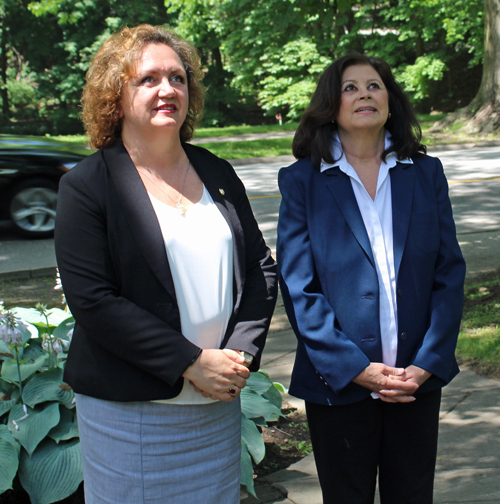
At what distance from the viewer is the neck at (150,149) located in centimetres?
218

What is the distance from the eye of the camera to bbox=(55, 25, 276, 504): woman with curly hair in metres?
1.98

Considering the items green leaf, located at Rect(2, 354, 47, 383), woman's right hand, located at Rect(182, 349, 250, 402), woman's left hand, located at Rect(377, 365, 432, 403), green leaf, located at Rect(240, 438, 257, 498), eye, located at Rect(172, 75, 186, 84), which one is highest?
eye, located at Rect(172, 75, 186, 84)

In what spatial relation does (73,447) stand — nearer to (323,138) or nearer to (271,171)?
(323,138)

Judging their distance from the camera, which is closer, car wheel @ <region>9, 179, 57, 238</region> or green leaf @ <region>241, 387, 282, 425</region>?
green leaf @ <region>241, 387, 282, 425</region>

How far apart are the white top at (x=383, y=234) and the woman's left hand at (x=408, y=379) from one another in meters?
0.09

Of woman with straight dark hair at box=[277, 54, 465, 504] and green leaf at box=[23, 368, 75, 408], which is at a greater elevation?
woman with straight dark hair at box=[277, 54, 465, 504]

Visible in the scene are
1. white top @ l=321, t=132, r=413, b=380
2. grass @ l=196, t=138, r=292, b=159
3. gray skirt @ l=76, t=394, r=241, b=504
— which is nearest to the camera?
gray skirt @ l=76, t=394, r=241, b=504

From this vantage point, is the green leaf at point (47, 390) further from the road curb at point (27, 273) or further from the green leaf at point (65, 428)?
the road curb at point (27, 273)

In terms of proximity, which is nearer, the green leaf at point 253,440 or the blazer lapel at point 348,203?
the blazer lapel at point 348,203

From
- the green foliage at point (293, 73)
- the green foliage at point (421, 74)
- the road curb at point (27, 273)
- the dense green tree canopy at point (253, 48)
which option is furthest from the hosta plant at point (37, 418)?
the green foliage at point (421, 74)

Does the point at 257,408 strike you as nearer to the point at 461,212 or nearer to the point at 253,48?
the point at 461,212

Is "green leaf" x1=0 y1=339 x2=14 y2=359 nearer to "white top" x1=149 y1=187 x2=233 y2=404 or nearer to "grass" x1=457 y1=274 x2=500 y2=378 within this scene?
"white top" x1=149 y1=187 x2=233 y2=404

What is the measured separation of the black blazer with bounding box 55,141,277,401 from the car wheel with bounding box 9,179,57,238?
23.0 feet

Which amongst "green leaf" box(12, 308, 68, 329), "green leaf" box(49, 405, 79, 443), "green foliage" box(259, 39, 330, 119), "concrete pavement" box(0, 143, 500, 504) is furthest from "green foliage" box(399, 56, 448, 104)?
"green leaf" box(49, 405, 79, 443)
